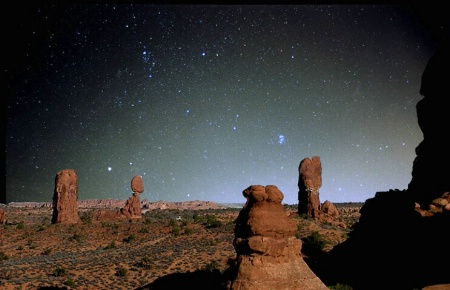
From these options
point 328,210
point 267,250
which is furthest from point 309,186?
point 267,250

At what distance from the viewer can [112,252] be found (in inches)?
1192

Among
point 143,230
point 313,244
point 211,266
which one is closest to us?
point 211,266

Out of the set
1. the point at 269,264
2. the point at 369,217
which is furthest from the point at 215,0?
the point at 369,217

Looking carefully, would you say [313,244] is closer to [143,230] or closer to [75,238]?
[143,230]

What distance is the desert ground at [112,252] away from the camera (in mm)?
23203

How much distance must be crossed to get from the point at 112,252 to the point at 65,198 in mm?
16433

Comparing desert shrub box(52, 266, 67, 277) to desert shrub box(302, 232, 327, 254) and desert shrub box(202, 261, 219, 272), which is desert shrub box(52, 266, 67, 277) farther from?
desert shrub box(302, 232, 327, 254)

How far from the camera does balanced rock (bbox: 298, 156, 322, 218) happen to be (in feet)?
136

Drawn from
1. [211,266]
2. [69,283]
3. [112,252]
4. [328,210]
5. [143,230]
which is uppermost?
[328,210]

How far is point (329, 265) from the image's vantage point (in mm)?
24594

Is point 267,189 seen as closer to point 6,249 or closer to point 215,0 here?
point 215,0

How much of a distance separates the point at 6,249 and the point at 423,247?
3341 cm

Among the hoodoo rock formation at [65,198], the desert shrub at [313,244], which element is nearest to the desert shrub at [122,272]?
the desert shrub at [313,244]

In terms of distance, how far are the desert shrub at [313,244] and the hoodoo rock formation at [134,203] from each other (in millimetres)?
29848
